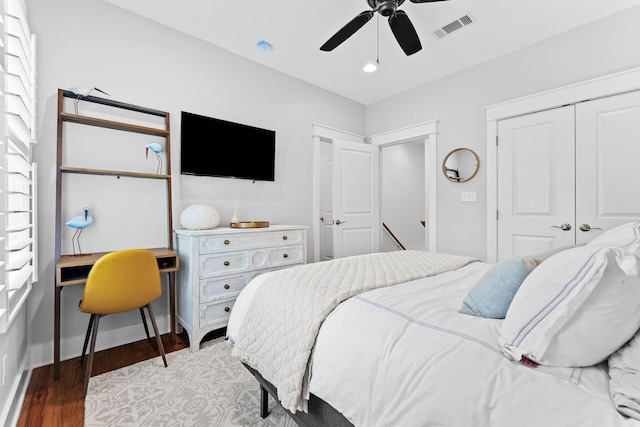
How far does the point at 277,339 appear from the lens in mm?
1296

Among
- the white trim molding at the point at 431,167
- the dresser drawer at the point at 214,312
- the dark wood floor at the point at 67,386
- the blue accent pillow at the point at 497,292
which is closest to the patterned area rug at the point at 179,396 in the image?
the dark wood floor at the point at 67,386

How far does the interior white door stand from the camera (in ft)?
12.7

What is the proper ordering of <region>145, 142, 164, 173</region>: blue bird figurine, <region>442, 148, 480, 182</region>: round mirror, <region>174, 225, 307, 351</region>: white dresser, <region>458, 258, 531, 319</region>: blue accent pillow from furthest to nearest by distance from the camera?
<region>442, 148, 480, 182</region>: round mirror, <region>145, 142, 164, 173</region>: blue bird figurine, <region>174, 225, 307, 351</region>: white dresser, <region>458, 258, 531, 319</region>: blue accent pillow

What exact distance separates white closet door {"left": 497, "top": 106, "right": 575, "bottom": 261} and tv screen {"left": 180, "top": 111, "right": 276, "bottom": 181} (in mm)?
2515

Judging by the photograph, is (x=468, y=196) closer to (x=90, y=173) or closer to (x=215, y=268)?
(x=215, y=268)

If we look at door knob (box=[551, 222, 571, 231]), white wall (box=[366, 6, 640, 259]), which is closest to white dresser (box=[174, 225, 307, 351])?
white wall (box=[366, 6, 640, 259])

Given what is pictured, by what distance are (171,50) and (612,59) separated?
3.84m

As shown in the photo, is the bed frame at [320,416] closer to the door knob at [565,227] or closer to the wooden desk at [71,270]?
the wooden desk at [71,270]

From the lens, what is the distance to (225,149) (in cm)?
297

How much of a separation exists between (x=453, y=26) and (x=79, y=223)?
11.3 feet

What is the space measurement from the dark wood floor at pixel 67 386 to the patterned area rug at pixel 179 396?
0.07 meters

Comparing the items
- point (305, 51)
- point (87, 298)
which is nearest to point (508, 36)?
point (305, 51)

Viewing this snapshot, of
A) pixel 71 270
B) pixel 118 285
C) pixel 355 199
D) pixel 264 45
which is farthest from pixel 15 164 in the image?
pixel 355 199

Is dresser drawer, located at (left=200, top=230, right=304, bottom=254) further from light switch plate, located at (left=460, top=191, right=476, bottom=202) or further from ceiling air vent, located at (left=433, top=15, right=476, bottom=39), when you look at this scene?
ceiling air vent, located at (left=433, top=15, right=476, bottom=39)
